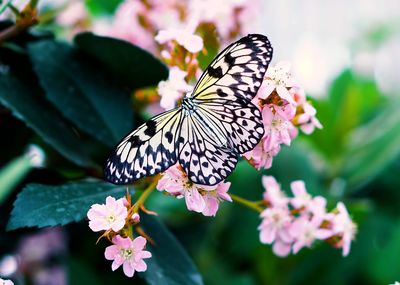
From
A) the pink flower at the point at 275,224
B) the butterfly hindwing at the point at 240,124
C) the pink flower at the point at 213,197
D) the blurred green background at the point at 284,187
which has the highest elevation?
the butterfly hindwing at the point at 240,124

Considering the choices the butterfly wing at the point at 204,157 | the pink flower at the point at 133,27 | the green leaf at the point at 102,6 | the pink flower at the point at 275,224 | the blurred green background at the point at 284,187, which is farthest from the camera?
the green leaf at the point at 102,6

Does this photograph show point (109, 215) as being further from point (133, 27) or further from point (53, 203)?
point (133, 27)

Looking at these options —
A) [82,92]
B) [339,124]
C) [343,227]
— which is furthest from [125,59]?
[339,124]

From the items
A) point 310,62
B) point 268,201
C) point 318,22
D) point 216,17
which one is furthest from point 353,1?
point 268,201

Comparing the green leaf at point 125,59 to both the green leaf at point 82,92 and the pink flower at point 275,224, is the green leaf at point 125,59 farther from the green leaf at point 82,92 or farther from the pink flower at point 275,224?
the pink flower at point 275,224

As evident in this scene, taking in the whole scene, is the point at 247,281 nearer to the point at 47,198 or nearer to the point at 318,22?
the point at 47,198

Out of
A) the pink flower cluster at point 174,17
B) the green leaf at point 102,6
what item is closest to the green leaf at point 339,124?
the pink flower cluster at point 174,17

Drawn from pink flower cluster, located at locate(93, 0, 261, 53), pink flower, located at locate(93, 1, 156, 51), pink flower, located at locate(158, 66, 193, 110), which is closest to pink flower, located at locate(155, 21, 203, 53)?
pink flower, located at locate(158, 66, 193, 110)
